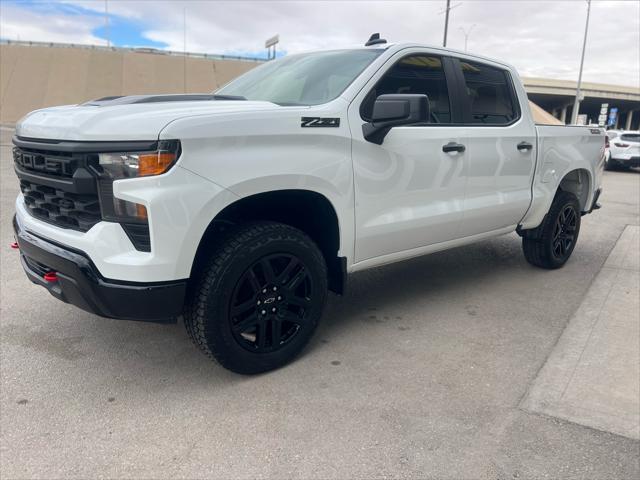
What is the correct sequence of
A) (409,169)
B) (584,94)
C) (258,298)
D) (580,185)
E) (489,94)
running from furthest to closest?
(584,94) → (580,185) → (489,94) → (409,169) → (258,298)

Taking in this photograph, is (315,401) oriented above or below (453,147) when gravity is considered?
below

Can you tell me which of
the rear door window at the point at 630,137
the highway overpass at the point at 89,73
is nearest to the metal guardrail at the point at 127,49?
the highway overpass at the point at 89,73

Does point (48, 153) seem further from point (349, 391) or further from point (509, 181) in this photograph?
point (509, 181)

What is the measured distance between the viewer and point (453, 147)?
12.6 ft

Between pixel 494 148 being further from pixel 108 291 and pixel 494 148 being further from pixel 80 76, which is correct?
pixel 80 76

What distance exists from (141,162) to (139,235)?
0.34 m

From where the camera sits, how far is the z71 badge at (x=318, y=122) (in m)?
2.96

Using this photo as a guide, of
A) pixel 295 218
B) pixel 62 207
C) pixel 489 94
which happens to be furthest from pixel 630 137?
pixel 62 207

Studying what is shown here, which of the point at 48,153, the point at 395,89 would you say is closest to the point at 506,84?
the point at 395,89

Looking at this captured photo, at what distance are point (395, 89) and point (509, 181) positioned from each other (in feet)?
4.92

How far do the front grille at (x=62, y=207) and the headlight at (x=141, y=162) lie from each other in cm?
19

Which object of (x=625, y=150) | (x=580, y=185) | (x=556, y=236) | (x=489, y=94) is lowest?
(x=625, y=150)

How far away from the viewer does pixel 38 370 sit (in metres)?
3.10

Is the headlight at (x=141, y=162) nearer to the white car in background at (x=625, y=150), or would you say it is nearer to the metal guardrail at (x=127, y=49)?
the white car in background at (x=625, y=150)
